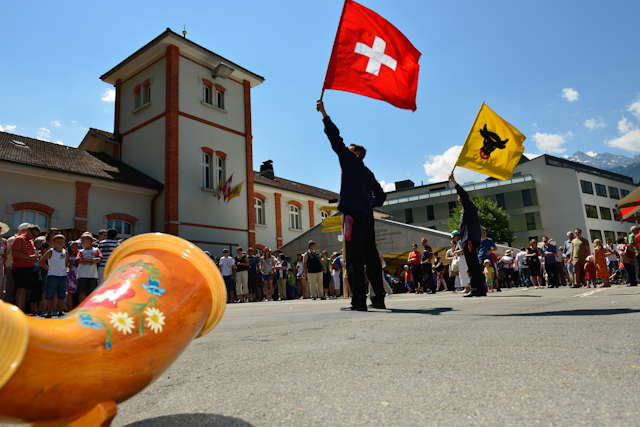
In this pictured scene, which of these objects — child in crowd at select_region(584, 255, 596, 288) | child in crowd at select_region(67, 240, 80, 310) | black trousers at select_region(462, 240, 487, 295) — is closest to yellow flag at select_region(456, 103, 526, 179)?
black trousers at select_region(462, 240, 487, 295)

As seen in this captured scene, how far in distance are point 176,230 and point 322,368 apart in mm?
20072

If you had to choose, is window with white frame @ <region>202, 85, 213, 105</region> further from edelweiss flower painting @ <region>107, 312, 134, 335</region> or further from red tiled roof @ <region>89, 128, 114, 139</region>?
edelweiss flower painting @ <region>107, 312, 134, 335</region>

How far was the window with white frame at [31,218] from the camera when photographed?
56.4 ft

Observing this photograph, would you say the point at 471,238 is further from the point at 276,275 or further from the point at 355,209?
the point at 276,275

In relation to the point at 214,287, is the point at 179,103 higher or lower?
higher

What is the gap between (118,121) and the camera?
81.6ft

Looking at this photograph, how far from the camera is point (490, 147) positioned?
26.4 feet

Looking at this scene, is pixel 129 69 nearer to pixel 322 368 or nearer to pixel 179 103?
pixel 179 103

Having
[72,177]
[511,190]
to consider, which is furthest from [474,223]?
[511,190]

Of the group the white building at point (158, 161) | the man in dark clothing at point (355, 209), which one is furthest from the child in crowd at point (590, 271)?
the white building at point (158, 161)

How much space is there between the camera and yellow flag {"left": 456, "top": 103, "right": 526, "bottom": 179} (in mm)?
7797

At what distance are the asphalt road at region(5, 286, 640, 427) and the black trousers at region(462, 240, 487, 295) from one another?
481 cm

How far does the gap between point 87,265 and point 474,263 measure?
7.36 meters

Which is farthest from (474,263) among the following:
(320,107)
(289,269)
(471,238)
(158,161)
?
(158,161)
